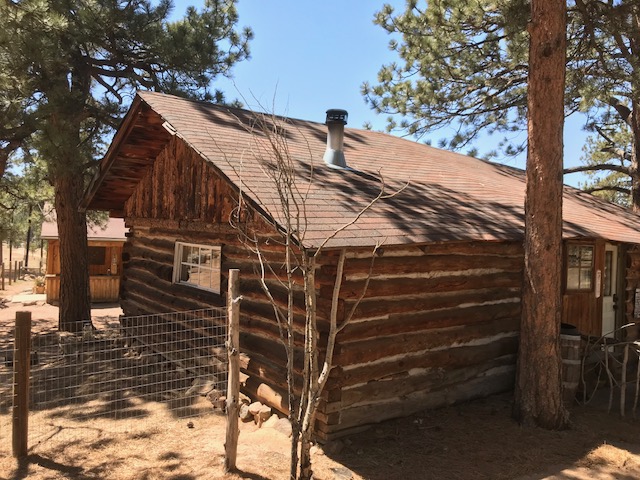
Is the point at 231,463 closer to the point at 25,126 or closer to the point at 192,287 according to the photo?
the point at 192,287

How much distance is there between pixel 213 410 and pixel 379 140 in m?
7.30

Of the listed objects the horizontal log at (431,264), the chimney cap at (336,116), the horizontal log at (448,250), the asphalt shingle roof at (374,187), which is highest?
the chimney cap at (336,116)

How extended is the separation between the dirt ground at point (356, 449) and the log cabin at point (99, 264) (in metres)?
13.4

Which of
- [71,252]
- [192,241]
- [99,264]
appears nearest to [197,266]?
[192,241]

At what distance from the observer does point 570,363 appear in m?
7.12

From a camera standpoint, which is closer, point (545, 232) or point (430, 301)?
point (545, 232)

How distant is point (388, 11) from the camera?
13.0 meters

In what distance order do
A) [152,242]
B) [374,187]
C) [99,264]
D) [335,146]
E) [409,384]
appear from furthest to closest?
[99,264] < [152,242] < [335,146] < [374,187] < [409,384]

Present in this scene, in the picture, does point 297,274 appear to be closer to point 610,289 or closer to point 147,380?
point 147,380

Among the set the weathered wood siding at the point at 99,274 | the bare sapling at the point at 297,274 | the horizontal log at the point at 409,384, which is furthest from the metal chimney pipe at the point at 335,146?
the weathered wood siding at the point at 99,274

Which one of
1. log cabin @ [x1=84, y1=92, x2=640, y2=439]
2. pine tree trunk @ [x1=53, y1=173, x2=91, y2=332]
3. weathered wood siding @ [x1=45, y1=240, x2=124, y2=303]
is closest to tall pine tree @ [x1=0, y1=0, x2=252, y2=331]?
pine tree trunk @ [x1=53, y1=173, x2=91, y2=332]

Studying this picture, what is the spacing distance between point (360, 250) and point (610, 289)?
6.51 metres

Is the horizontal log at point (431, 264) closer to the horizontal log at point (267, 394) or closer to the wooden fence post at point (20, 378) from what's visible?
the horizontal log at point (267, 394)

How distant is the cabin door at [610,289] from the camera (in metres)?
9.88
